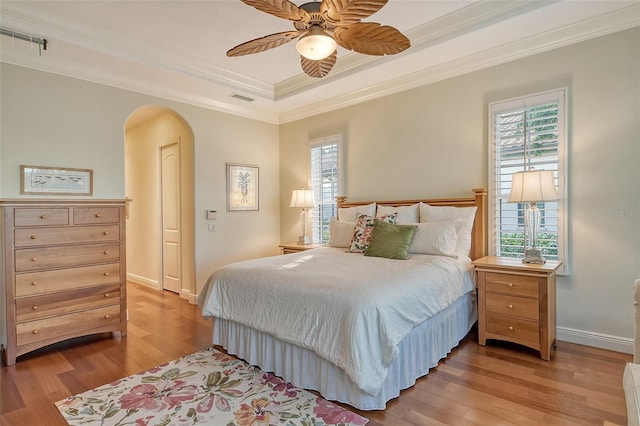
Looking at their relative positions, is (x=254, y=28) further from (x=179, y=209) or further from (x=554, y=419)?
(x=554, y=419)

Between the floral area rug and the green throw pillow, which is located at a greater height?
the green throw pillow

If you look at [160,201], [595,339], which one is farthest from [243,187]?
[595,339]

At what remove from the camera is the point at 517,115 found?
10.5 feet

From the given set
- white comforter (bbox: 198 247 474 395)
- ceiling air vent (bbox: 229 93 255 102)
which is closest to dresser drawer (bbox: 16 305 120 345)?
white comforter (bbox: 198 247 474 395)

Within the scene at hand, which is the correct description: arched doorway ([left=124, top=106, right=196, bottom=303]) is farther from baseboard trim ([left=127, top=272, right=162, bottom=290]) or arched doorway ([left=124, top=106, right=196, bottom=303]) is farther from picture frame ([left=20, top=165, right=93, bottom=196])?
picture frame ([left=20, top=165, right=93, bottom=196])

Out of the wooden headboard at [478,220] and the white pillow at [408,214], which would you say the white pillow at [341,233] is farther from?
the wooden headboard at [478,220]

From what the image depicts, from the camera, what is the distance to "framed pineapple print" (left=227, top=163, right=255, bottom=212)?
189 inches

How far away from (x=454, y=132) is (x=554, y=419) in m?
2.63

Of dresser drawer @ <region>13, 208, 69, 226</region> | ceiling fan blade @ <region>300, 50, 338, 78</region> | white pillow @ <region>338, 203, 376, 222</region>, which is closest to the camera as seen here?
ceiling fan blade @ <region>300, 50, 338, 78</region>

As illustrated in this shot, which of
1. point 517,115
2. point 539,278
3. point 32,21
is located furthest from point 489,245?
point 32,21

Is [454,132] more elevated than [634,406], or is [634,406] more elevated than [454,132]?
[454,132]

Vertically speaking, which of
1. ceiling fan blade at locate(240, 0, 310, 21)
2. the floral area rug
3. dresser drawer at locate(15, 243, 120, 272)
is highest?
ceiling fan blade at locate(240, 0, 310, 21)

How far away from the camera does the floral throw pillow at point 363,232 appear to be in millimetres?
3510

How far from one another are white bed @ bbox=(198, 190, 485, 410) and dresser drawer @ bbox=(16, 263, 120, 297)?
1108 mm
